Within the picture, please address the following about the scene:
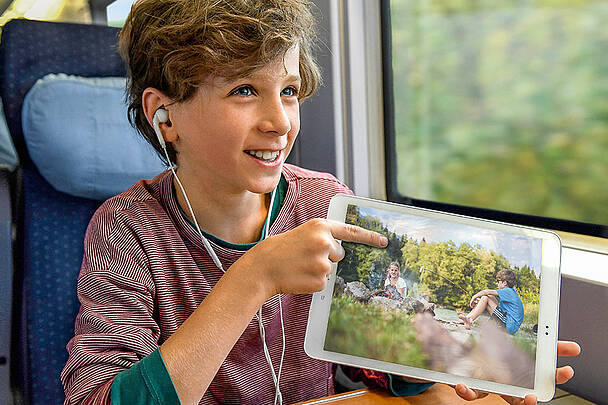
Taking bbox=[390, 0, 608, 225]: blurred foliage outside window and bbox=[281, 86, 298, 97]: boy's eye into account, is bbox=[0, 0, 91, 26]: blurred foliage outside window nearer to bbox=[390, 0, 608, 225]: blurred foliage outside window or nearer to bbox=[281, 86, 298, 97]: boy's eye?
bbox=[281, 86, 298, 97]: boy's eye

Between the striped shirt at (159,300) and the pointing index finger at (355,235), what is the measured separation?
28 cm

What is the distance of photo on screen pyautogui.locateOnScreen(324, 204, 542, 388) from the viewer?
821 millimetres

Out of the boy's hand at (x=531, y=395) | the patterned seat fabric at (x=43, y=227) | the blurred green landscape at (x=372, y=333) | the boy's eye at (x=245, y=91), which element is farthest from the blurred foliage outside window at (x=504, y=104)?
the patterned seat fabric at (x=43, y=227)

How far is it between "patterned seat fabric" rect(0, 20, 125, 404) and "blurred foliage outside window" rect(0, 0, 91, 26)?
1.8 inches

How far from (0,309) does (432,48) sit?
130cm

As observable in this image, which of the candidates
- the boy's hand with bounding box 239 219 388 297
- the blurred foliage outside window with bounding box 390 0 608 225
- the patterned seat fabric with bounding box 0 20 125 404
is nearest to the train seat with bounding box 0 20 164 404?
the patterned seat fabric with bounding box 0 20 125 404

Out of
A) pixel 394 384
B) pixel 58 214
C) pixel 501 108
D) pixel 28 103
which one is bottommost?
pixel 394 384

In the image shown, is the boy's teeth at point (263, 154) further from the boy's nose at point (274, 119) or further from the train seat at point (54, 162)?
the train seat at point (54, 162)

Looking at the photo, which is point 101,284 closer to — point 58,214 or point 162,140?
point 162,140

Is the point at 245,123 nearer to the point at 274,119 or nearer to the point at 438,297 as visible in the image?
the point at 274,119

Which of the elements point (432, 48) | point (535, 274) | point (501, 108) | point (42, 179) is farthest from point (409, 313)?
point (432, 48)

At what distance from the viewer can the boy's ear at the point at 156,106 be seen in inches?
39.2

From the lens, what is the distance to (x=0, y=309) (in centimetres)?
131

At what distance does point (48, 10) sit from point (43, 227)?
515mm
